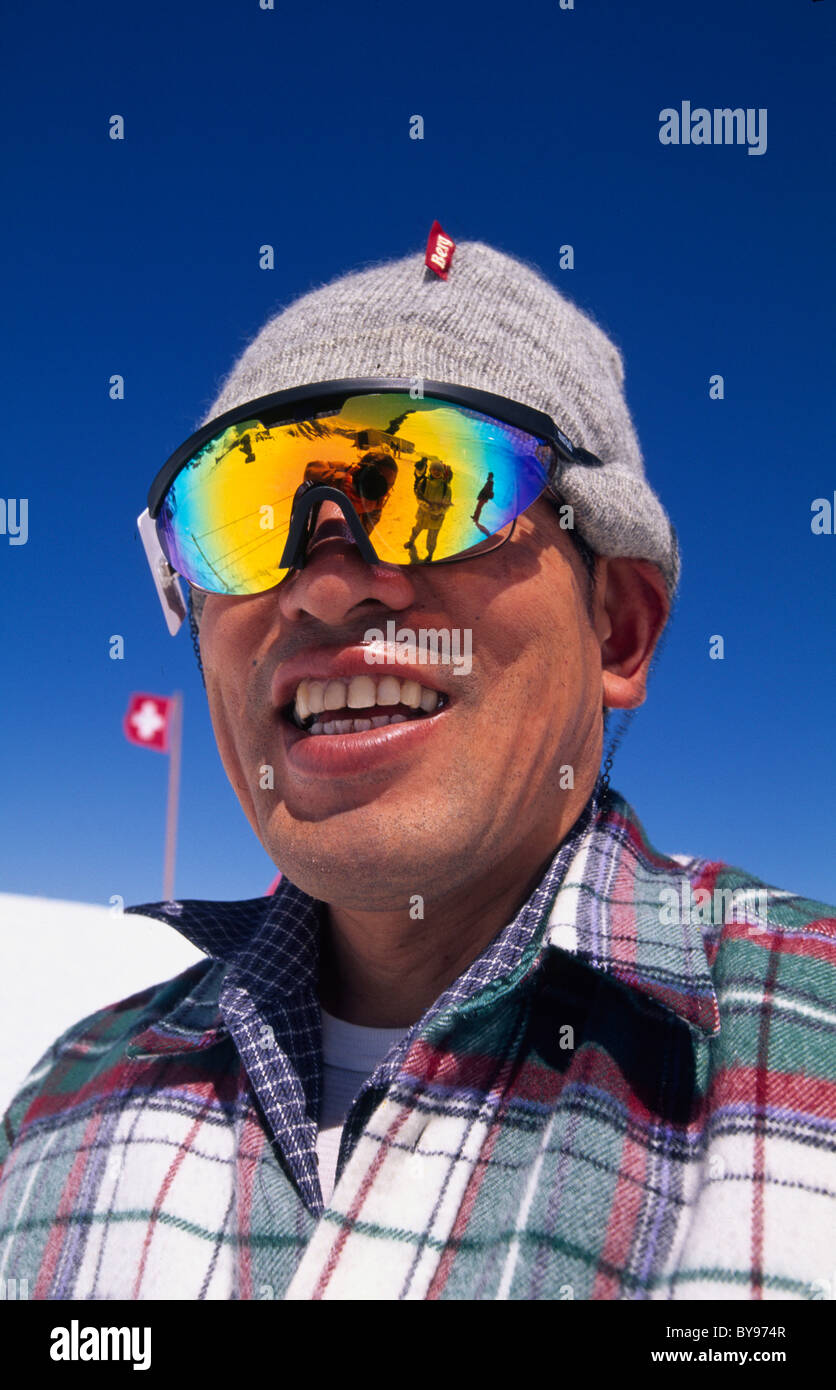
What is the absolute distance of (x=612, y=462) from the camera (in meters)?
1.82

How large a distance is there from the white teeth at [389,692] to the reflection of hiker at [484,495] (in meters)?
0.32

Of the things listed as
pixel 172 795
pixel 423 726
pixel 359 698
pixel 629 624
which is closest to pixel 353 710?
pixel 359 698

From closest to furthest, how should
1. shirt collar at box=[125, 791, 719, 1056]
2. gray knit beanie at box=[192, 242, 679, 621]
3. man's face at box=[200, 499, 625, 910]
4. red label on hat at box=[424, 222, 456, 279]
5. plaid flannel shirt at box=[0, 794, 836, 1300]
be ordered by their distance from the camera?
plaid flannel shirt at box=[0, 794, 836, 1300]
shirt collar at box=[125, 791, 719, 1056]
man's face at box=[200, 499, 625, 910]
gray knit beanie at box=[192, 242, 679, 621]
red label on hat at box=[424, 222, 456, 279]

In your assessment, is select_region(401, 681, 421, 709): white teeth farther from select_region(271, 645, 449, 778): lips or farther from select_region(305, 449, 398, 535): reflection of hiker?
select_region(305, 449, 398, 535): reflection of hiker

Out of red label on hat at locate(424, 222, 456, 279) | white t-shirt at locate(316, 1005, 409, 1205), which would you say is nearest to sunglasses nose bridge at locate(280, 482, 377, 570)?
red label on hat at locate(424, 222, 456, 279)

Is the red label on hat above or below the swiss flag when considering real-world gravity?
above

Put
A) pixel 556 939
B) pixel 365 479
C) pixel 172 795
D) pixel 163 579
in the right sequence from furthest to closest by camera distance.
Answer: pixel 172 795, pixel 163 579, pixel 365 479, pixel 556 939

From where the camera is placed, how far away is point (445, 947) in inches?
63.7

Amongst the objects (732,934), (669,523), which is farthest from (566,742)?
(669,523)

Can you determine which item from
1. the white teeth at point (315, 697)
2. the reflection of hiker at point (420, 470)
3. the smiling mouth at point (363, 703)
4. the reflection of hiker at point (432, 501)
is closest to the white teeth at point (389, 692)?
the smiling mouth at point (363, 703)

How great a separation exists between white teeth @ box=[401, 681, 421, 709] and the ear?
488mm

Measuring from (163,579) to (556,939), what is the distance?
1.38 meters

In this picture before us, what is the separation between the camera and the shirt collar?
1271 millimetres

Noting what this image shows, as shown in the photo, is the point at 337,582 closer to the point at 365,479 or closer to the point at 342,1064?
the point at 365,479
